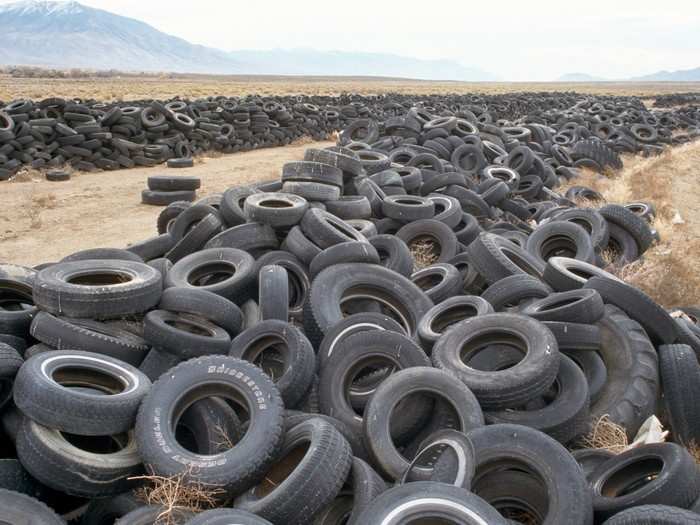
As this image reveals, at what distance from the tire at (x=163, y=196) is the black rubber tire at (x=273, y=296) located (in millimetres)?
9463

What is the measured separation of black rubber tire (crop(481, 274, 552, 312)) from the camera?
23.1ft

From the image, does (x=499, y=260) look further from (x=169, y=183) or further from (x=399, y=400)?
(x=169, y=183)

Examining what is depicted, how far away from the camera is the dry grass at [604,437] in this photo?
5.37 m

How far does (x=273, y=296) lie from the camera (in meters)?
6.48

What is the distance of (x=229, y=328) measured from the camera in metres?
6.30

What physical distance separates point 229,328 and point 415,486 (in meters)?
3.26

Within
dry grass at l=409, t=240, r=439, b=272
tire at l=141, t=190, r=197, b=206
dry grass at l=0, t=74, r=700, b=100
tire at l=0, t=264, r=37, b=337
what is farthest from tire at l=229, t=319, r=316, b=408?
dry grass at l=0, t=74, r=700, b=100

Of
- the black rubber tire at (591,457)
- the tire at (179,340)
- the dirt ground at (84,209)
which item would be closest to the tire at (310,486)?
the tire at (179,340)

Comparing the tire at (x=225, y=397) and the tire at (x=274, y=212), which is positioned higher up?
the tire at (x=274, y=212)

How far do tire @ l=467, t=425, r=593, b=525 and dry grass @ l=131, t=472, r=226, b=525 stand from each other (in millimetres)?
1883

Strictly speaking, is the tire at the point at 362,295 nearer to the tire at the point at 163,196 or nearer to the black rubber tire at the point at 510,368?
the black rubber tire at the point at 510,368

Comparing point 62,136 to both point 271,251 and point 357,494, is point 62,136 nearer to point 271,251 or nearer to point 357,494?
point 271,251

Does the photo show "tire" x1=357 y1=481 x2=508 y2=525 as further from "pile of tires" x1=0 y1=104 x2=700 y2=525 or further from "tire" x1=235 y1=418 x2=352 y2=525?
"tire" x1=235 y1=418 x2=352 y2=525

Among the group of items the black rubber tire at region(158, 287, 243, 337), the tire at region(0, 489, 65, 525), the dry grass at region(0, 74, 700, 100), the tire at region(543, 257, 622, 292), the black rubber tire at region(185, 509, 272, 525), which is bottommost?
the tire at region(0, 489, 65, 525)
